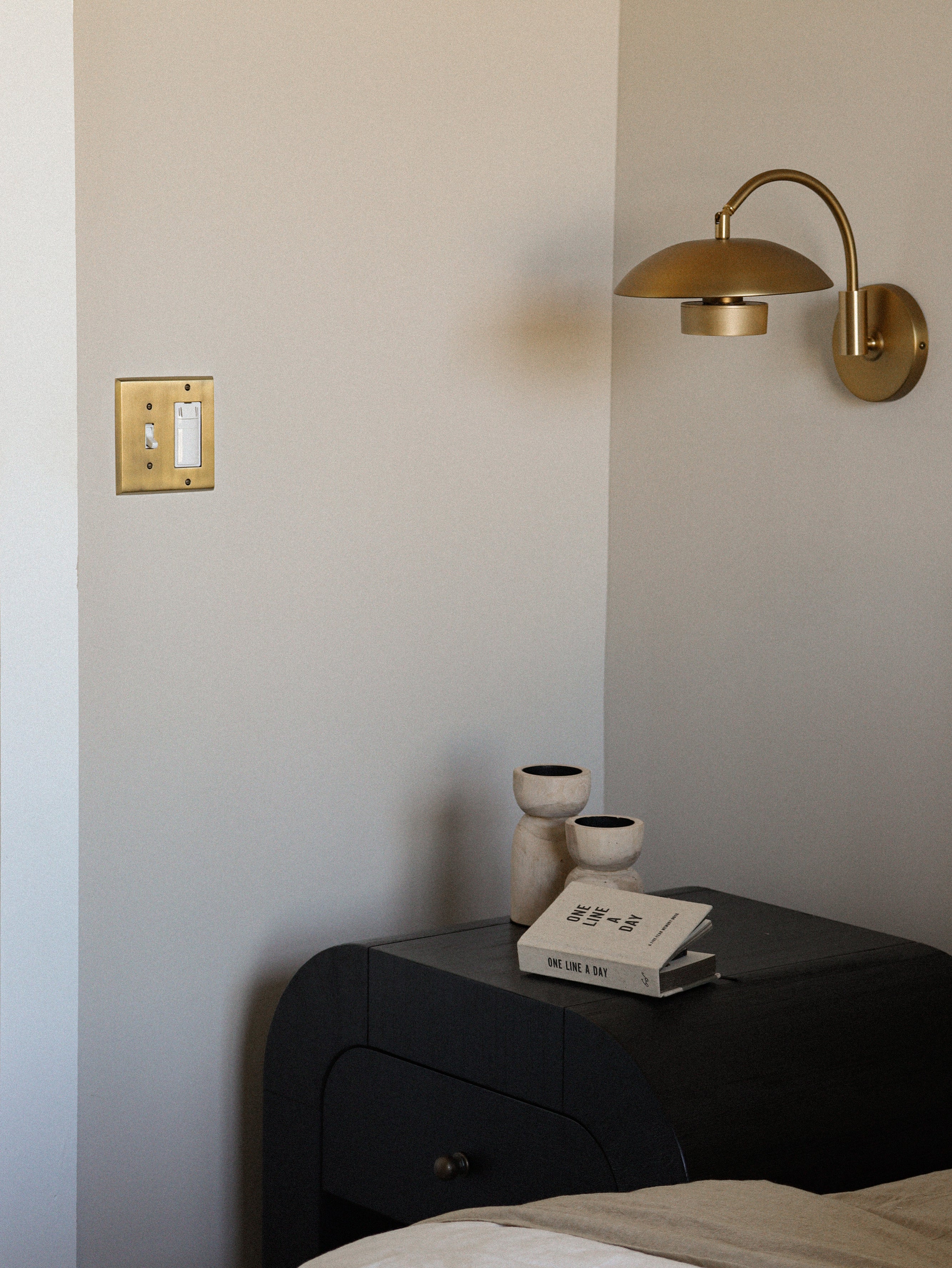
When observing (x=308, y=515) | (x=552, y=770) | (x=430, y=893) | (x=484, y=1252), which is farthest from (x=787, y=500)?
(x=484, y=1252)

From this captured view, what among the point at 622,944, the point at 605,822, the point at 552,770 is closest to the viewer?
the point at 622,944

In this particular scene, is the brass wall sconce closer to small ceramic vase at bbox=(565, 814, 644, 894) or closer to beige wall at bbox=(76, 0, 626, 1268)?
beige wall at bbox=(76, 0, 626, 1268)

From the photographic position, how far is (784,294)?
171 cm

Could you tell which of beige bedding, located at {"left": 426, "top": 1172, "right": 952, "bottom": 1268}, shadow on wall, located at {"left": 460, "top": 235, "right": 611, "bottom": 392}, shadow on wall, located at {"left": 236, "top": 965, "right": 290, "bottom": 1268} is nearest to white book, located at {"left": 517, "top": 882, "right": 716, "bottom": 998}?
beige bedding, located at {"left": 426, "top": 1172, "right": 952, "bottom": 1268}

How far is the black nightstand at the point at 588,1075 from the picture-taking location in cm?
146

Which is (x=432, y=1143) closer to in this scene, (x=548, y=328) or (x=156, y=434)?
(x=156, y=434)

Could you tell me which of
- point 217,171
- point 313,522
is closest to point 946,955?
point 313,522

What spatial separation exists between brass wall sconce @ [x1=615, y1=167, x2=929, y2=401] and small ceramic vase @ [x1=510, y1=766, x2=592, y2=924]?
56 cm

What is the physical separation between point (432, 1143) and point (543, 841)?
0.39m

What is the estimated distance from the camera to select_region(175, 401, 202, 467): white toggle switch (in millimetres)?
1833

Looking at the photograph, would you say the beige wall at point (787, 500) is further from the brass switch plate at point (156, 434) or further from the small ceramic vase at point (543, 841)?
the brass switch plate at point (156, 434)

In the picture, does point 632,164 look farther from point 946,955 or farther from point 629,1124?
point 629,1124

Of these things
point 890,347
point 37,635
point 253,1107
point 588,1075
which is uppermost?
point 890,347

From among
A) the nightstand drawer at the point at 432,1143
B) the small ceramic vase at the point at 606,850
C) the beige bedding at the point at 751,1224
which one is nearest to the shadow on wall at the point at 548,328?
the small ceramic vase at the point at 606,850
